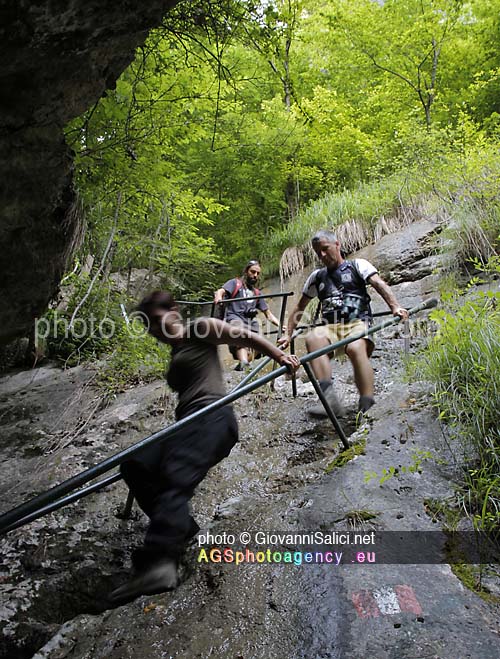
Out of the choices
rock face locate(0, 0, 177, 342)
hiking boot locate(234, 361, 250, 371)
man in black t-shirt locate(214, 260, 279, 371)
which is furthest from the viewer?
man in black t-shirt locate(214, 260, 279, 371)

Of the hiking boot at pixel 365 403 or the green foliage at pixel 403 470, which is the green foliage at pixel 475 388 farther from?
the hiking boot at pixel 365 403

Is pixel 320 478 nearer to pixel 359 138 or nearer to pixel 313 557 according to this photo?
pixel 313 557

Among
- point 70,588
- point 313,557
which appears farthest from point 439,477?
point 70,588

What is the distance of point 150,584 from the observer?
1797mm

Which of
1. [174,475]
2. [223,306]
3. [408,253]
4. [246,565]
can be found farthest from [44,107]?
[408,253]

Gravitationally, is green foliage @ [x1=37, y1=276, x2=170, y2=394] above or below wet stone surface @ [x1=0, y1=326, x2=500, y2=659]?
above

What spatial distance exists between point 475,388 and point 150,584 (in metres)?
2.02

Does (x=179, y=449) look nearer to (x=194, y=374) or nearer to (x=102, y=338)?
(x=194, y=374)

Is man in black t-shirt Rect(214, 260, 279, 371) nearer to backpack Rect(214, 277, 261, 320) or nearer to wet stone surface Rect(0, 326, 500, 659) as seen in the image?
backpack Rect(214, 277, 261, 320)

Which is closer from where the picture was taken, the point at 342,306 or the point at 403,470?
the point at 403,470

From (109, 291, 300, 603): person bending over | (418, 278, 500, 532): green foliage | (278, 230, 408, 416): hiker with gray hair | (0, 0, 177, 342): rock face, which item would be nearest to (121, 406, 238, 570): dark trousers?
(109, 291, 300, 603): person bending over

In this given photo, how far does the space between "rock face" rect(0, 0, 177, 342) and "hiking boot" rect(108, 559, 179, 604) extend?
6.53 ft

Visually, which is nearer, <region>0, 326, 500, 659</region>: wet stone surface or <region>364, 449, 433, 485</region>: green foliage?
<region>0, 326, 500, 659</region>: wet stone surface

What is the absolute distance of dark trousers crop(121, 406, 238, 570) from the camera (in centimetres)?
189
